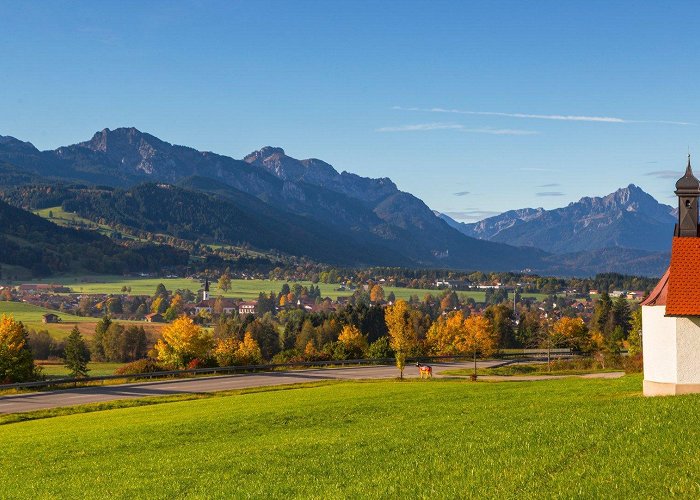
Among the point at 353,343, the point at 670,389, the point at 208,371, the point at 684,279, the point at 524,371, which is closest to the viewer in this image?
the point at 670,389

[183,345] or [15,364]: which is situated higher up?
[15,364]

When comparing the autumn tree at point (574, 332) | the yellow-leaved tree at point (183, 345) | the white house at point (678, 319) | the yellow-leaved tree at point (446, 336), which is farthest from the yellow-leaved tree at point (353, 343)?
the white house at point (678, 319)

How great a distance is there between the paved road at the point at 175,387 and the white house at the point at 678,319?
125 feet

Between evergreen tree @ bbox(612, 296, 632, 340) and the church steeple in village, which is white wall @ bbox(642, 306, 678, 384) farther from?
evergreen tree @ bbox(612, 296, 632, 340)

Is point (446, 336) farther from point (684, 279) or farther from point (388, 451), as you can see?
point (388, 451)

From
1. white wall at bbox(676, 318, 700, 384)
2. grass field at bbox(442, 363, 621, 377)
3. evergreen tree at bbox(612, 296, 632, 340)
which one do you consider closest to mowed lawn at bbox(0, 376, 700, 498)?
white wall at bbox(676, 318, 700, 384)

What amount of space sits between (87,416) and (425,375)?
105 ft

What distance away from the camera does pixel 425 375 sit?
68625mm

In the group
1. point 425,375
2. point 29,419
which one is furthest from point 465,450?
point 425,375

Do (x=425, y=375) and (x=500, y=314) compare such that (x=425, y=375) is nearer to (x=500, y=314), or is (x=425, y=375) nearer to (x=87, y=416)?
(x=87, y=416)

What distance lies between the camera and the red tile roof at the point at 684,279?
31062mm

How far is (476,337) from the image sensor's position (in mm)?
126438

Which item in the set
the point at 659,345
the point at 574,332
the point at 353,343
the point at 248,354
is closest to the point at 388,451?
the point at 659,345

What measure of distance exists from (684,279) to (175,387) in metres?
44.3
